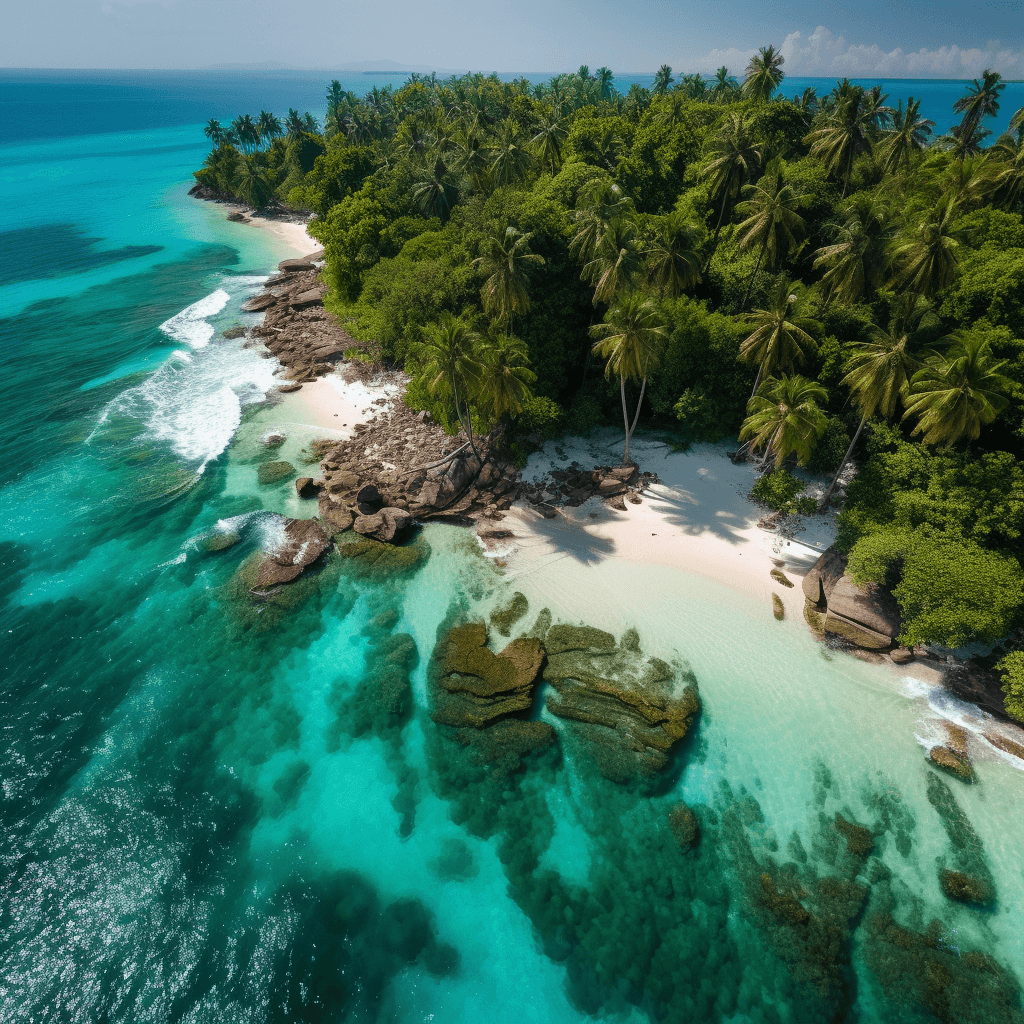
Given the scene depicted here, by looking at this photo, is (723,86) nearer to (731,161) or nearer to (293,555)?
(731,161)

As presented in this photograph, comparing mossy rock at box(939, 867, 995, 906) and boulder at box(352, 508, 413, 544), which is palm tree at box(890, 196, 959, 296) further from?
boulder at box(352, 508, 413, 544)

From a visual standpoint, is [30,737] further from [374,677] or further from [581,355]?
[581,355]

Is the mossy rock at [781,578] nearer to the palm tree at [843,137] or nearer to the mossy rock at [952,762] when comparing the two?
the mossy rock at [952,762]

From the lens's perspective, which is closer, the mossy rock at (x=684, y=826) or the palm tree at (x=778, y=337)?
the mossy rock at (x=684, y=826)

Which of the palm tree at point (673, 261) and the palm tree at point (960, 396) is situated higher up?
the palm tree at point (673, 261)

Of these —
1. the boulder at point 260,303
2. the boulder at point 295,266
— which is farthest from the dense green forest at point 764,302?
the boulder at point 295,266

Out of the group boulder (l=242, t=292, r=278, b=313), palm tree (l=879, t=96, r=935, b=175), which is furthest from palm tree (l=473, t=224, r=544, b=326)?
boulder (l=242, t=292, r=278, b=313)

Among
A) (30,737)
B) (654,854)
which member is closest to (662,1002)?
(654,854)
